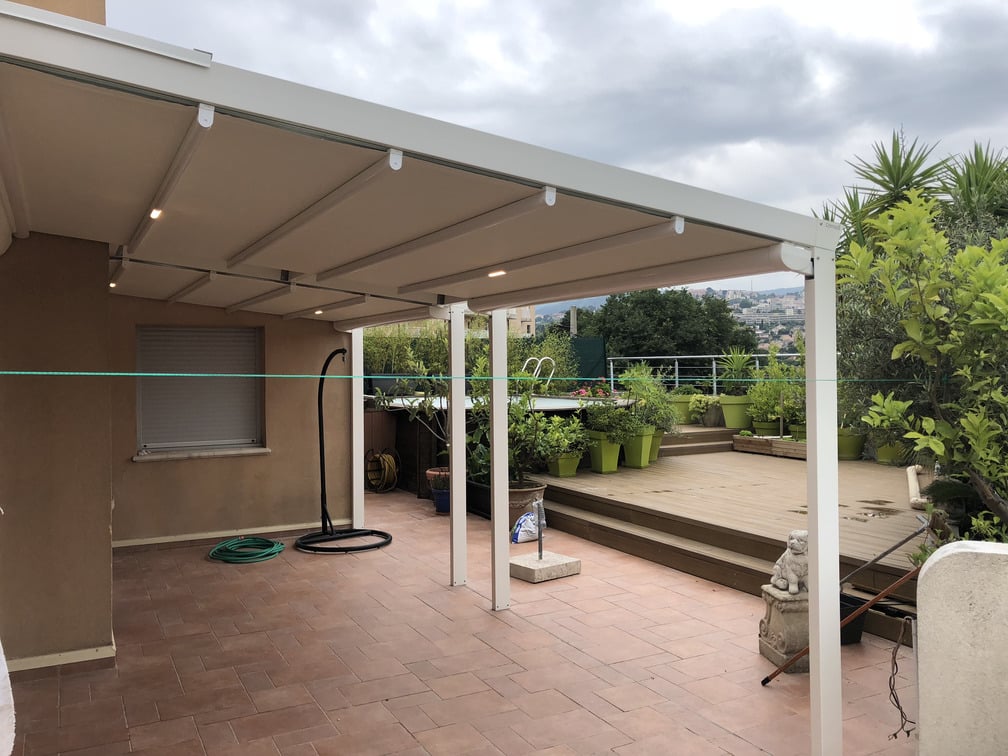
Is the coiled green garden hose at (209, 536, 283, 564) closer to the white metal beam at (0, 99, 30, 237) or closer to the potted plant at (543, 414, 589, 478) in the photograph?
the potted plant at (543, 414, 589, 478)

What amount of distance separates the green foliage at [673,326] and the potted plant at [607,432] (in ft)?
73.7

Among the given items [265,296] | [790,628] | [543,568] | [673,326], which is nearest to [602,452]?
[543,568]

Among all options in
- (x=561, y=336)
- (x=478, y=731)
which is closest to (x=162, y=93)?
(x=478, y=731)

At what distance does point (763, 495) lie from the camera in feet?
25.5

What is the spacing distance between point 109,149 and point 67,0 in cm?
332

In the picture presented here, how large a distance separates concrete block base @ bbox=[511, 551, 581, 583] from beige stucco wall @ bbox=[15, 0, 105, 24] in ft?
15.9

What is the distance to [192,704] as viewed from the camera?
3904 mm

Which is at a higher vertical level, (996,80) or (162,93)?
(996,80)

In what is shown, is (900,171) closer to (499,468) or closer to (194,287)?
(499,468)

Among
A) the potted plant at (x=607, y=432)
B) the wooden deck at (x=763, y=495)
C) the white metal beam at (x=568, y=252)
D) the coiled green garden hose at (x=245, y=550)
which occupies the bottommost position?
the coiled green garden hose at (x=245, y=550)

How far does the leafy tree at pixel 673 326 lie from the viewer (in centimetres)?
3141

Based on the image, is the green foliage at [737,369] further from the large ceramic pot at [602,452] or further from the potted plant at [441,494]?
the potted plant at [441,494]

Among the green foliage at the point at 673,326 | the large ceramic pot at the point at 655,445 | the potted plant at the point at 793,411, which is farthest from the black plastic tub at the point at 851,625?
the green foliage at the point at 673,326

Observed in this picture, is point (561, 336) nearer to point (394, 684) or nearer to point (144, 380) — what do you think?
point (144, 380)
